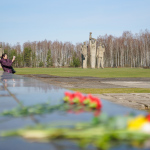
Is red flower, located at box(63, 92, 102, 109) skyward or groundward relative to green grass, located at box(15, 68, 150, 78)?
skyward

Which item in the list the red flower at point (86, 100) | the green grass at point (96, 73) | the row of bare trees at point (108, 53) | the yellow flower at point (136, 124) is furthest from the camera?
the row of bare trees at point (108, 53)

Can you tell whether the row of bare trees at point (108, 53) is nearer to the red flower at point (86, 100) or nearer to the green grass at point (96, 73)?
the green grass at point (96, 73)

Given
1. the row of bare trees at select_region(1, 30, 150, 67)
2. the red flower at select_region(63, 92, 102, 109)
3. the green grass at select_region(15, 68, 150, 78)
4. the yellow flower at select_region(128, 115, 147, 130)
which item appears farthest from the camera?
the row of bare trees at select_region(1, 30, 150, 67)

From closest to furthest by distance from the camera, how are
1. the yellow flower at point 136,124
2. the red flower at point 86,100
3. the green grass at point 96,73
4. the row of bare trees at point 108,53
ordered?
the yellow flower at point 136,124 < the red flower at point 86,100 < the green grass at point 96,73 < the row of bare trees at point 108,53

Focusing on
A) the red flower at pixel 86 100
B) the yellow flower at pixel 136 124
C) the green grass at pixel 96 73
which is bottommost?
the green grass at pixel 96 73

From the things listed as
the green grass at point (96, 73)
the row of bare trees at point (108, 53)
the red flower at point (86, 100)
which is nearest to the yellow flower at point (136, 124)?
the red flower at point (86, 100)

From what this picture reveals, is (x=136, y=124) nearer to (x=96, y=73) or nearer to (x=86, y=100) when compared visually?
(x=86, y=100)

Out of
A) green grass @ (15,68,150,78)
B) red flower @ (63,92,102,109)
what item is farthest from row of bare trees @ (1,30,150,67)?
red flower @ (63,92,102,109)

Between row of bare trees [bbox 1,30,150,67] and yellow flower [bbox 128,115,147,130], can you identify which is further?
row of bare trees [bbox 1,30,150,67]

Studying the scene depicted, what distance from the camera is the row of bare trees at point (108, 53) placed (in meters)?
83.2

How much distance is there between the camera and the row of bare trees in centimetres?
8319

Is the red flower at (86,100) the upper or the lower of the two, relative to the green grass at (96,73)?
upper

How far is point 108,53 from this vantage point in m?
92.5

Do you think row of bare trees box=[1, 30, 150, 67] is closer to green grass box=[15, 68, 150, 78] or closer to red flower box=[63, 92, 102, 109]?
green grass box=[15, 68, 150, 78]
